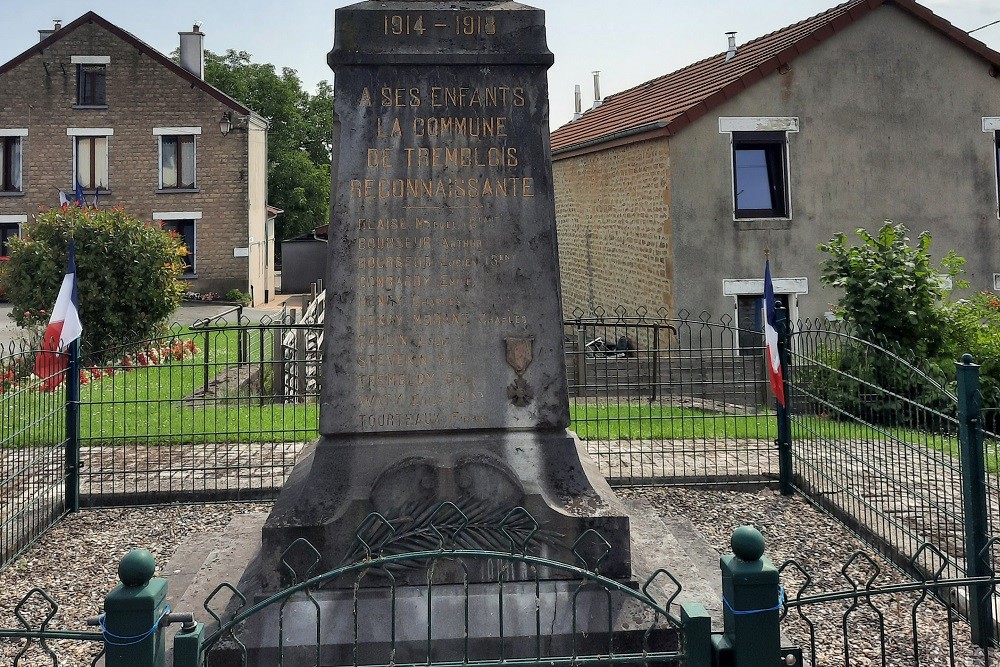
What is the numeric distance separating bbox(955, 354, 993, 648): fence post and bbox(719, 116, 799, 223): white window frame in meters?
12.0

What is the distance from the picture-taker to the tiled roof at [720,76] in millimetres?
16297

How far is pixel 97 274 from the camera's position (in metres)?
16.0

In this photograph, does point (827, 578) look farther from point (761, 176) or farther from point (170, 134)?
point (170, 134)

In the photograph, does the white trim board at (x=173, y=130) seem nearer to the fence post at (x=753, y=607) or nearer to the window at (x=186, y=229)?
the window at (x=186, y=229)

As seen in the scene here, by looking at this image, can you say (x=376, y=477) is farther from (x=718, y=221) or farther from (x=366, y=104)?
(x=718, y=221)

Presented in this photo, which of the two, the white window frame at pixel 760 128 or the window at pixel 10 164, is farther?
the window at pixel 10 164

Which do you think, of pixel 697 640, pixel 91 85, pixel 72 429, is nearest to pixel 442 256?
pixel 697 640

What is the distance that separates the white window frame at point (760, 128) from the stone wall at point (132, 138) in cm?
1855

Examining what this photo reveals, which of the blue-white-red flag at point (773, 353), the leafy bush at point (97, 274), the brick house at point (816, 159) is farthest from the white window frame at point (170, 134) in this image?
the blue-white-red flag at point (773, 353)

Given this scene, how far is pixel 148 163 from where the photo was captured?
30.1 meters

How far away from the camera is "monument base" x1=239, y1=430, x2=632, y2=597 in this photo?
15.6 ft

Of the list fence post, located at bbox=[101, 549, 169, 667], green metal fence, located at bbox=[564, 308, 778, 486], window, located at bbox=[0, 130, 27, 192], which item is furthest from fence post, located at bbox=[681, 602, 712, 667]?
window, located at bbox=[0, 130, 27, 192]

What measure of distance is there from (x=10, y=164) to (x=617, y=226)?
21752 mm

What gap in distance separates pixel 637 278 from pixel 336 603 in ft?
46.3
